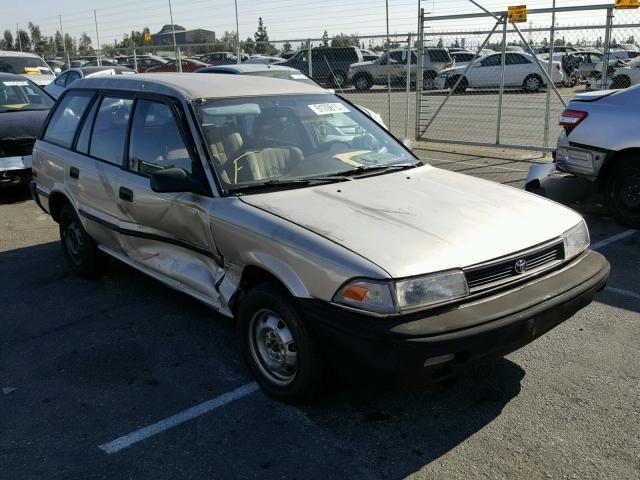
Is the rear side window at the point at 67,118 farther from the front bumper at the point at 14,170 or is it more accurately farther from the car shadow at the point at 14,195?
the car shadow at the point at 14,195

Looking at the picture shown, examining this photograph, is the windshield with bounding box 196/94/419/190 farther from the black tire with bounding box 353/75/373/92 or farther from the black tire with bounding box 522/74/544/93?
the black tire with bounding box 353/75/373/92

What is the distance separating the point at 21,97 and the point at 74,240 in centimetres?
542

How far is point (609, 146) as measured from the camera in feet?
21.0

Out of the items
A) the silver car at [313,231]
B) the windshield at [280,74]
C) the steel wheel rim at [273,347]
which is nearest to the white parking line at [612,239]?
the silver car at [313,231]

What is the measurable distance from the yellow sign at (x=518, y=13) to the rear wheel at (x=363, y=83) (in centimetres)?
885

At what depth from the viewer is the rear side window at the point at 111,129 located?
15.0ft

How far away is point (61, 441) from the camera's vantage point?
3131mm

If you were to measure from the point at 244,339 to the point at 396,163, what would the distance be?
165 centimetres

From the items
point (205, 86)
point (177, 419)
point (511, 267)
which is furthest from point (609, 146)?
point (177, 419)

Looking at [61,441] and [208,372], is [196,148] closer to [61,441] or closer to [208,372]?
[208,372]

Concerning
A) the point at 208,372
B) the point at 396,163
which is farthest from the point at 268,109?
the point at 208,372

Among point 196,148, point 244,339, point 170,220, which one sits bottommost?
point 244,339

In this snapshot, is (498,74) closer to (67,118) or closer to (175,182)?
(67,118)

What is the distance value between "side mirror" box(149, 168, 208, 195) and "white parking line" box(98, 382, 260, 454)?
117 cm
